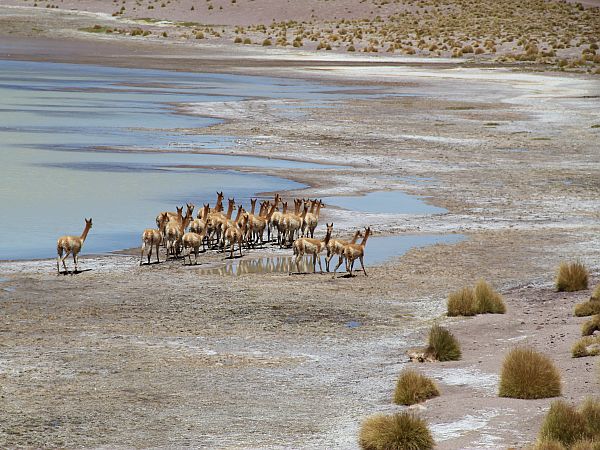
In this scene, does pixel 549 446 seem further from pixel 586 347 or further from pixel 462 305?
pixel 462 305

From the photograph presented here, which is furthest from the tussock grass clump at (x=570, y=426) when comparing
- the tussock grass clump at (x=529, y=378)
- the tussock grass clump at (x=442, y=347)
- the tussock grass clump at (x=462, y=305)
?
the tussock grass clump at (x=462, y=305)

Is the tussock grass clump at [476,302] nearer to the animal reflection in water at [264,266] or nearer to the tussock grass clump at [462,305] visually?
the tussock grass clump at [462,305]

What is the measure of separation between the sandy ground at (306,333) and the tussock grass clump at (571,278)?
0.63 feet

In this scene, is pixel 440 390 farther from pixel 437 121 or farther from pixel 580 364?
pixel 437 121

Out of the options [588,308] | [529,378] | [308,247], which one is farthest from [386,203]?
[529,378]

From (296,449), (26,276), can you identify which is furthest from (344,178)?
(296,449)

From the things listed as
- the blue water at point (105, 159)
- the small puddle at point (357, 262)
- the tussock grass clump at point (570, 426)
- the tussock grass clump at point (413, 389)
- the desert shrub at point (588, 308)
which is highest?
the tussock grass clump at point (570, 426)

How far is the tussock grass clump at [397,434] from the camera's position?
9531 millimetres

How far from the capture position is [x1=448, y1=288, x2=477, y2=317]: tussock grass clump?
15.1 meters

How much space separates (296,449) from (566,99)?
135ft

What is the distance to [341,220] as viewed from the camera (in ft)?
73.8

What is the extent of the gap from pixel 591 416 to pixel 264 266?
9734 mm

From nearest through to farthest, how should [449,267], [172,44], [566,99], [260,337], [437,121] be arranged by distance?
[260,337]
[449,267]
[437,121]
[566,99]
[172,44]

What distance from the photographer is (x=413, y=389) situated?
11062 millimetres
